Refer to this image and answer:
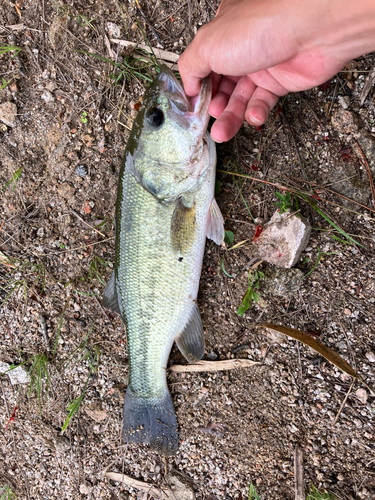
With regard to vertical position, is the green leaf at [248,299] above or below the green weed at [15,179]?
below

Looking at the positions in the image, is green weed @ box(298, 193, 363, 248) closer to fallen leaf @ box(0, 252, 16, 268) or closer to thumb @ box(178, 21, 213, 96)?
thumb @ box(178, 21, 213, 96)

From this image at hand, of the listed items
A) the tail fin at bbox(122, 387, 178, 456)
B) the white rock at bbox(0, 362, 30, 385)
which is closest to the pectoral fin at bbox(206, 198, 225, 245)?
the tail fin at bbox(122, 387, 178, 456)

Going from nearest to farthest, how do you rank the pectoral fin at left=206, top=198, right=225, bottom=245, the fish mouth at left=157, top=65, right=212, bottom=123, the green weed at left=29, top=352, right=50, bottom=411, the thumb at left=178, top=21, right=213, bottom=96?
the thumb at left=178, top=21, right=213, bottom=96 < the fish mouth at left=157, top=65, right=212, bottom=123 < the pectoral fin at left=206, top=198, right=225, bottom=245 < the green weed at left=29, top=352, right=50, bottom=411

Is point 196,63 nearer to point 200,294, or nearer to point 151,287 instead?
point 151,287

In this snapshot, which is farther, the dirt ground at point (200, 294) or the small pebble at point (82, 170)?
the small pebble at point (82, 170)

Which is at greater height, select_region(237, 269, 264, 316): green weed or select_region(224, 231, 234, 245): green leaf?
select_region(224, 231, 234, 245): green leaf

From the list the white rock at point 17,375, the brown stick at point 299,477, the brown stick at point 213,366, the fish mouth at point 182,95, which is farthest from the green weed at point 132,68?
the brown stick at point 299,477

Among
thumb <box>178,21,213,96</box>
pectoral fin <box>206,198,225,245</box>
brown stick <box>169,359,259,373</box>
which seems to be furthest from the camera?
brown stick <box>169,359,259,373</box>

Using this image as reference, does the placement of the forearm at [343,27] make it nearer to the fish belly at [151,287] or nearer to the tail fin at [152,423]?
the fish belly at [151,287]
